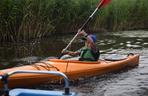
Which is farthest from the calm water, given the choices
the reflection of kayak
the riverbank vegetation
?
the riverbank vegetation

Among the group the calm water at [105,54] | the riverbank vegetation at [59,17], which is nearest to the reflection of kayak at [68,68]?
the calm water at [105,54]

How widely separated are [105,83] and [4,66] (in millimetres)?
3159

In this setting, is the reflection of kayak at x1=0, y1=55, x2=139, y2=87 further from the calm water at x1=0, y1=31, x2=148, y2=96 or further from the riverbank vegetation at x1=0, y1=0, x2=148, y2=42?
the riverbank vegetation at x1=0, y1=0, x2=148, y2=42

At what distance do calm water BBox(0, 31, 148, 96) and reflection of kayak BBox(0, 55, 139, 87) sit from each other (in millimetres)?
176

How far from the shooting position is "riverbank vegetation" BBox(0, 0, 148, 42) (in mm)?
14906

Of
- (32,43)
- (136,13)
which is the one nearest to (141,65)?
(32,43)

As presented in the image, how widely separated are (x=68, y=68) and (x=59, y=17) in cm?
887

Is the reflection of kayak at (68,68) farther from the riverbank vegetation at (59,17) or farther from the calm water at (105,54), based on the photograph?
the riverbank vegetation at (59,17)

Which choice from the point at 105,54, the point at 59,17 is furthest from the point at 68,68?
the point at 59,17

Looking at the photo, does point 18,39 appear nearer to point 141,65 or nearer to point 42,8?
point 42,8

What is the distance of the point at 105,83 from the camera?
8859mm

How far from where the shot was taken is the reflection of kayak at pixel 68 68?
25.9 ft

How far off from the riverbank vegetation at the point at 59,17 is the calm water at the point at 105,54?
0.56m

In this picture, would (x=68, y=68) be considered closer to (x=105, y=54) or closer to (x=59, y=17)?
(x=105, y=54)
